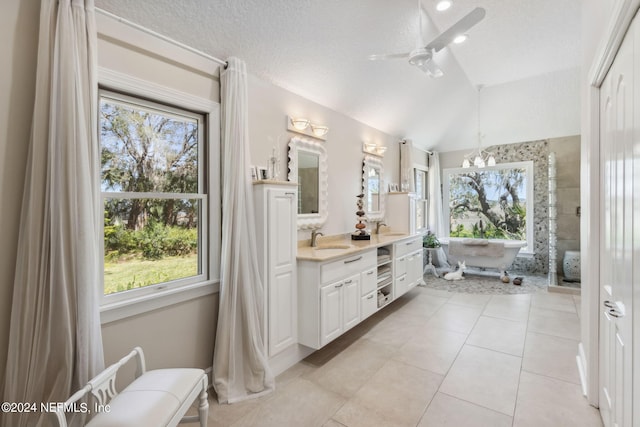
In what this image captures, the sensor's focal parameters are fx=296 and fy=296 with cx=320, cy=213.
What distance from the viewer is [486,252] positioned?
5316 millimetres

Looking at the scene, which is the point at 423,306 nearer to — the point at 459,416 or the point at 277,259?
the point at 459,416

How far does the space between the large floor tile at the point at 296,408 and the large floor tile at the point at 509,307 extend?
2.65 meters

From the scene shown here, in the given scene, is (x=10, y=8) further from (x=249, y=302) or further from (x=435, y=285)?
(x=435, y=285)

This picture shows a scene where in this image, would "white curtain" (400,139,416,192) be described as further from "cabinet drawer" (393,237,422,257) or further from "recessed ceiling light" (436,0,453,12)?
"recessed ceiling light" (436,0,453,12)

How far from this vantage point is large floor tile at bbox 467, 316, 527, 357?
297cm

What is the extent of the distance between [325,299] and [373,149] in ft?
8.92

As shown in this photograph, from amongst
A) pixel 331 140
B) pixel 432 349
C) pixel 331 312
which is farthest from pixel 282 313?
pixel 331 140

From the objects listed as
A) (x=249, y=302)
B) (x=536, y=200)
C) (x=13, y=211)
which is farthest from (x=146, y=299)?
(x=536, y=200)

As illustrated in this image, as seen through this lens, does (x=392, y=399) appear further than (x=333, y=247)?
No

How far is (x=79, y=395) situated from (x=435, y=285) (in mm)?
5001

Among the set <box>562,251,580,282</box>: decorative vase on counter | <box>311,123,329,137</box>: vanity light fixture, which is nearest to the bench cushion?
<box>311,123,329,137</box>: vanity light fixture

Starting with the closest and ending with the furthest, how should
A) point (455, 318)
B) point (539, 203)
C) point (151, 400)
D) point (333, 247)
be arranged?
point (151, 400), point (333, 247), point (455, 318), point (539, 203)

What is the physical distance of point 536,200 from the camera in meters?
6.03

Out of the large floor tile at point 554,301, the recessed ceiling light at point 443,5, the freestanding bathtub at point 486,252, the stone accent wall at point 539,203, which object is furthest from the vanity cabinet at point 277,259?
the stone accent wall at point 539,203
